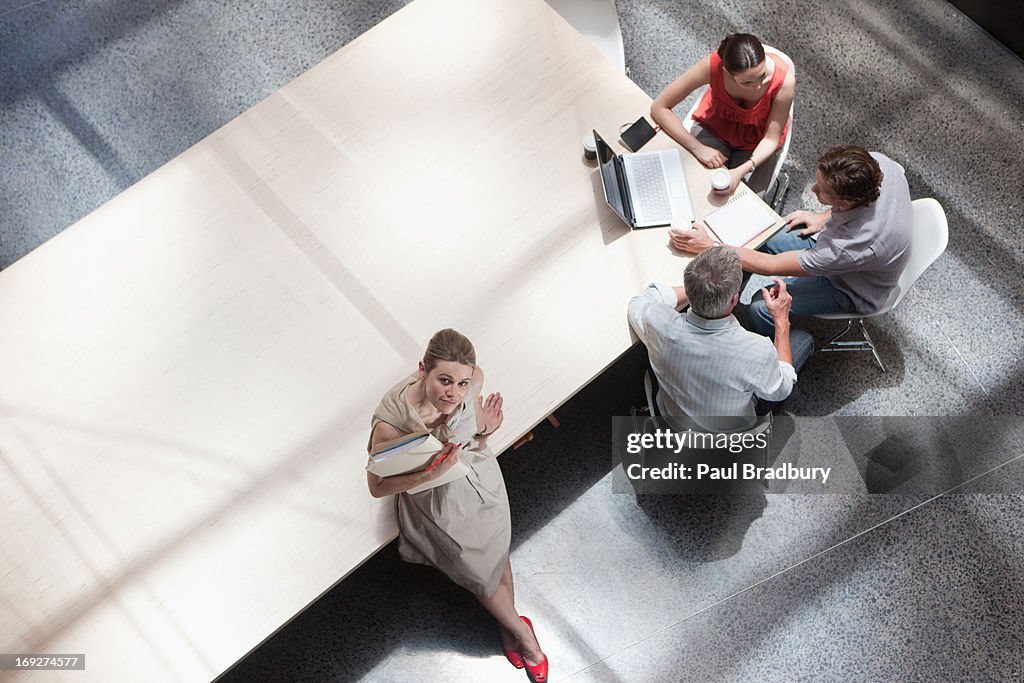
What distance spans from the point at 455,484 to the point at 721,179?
1361 millimetres

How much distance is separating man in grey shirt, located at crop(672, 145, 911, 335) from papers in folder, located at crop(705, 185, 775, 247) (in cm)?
5

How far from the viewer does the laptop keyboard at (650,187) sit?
112 inches

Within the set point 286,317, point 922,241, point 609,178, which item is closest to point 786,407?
point 922,241

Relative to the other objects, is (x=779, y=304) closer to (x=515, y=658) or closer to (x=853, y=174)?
(x=853, y=174)

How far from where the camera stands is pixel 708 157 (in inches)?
115

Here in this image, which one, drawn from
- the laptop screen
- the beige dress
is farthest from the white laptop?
the beige dress

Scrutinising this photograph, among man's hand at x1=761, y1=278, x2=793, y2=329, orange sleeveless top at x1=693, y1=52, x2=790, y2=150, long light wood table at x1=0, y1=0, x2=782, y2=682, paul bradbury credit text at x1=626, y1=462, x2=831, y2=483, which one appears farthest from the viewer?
paul bradbury credit text at x1=626, y1=462, x2=831, y2=483

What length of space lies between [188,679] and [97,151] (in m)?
2.56

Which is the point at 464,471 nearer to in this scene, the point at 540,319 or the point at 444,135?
the point at 540,319

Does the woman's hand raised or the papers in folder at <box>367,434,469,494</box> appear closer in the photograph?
the papers in folder at <box>367,434,469,494</box>

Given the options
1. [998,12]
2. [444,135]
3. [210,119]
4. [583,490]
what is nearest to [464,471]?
[583,490]

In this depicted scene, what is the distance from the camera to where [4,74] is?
396 cm

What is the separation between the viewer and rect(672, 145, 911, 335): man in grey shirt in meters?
2.65

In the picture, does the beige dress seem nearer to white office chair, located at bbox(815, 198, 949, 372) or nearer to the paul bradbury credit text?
the paul bradbury credit text
